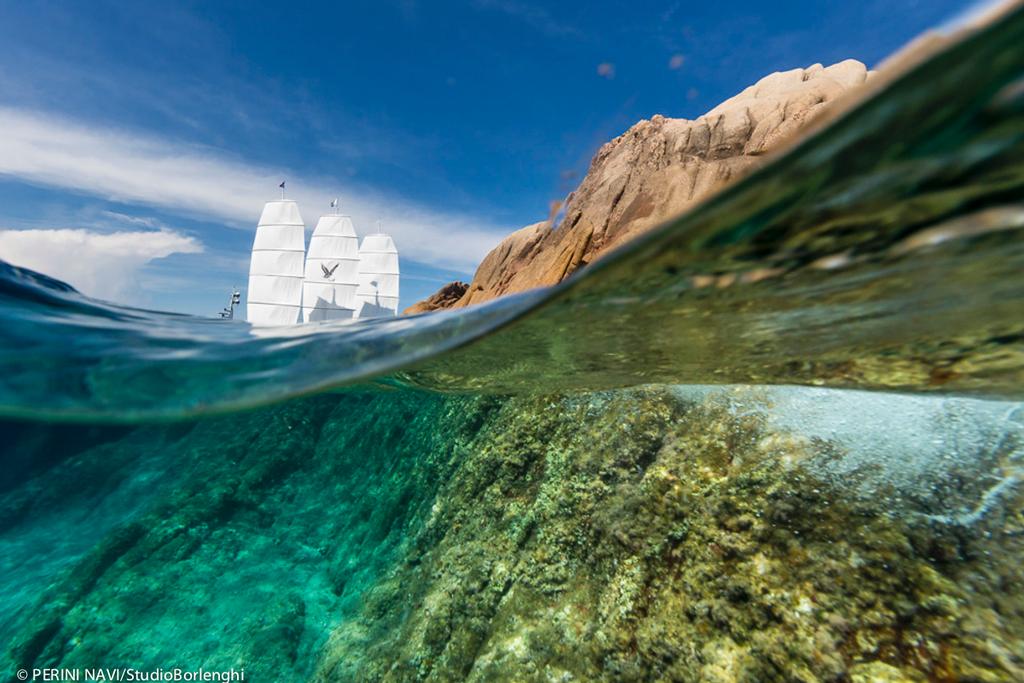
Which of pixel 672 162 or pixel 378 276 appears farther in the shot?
pixel 378 276

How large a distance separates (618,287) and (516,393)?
5.97 meters

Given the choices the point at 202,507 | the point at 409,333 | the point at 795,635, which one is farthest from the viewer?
the point at 202,507

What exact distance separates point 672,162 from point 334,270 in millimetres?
44676

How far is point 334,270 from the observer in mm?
54281

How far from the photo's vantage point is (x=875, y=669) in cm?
400

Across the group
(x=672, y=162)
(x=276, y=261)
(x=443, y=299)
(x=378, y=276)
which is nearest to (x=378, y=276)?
(x=378, y=276)

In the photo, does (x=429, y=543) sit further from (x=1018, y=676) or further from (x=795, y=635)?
(x=1018, y=676)

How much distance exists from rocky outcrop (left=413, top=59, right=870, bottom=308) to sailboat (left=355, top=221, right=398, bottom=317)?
3814 cm

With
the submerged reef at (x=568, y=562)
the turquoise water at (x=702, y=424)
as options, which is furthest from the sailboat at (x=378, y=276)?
the turquoise water at (x=702, y=424)

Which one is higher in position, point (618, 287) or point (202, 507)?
point (618, 287)

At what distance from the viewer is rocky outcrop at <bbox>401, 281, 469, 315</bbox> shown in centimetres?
2892

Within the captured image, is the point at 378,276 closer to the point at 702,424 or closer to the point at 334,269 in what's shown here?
the point at 334,269

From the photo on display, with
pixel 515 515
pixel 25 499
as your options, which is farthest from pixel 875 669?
pixel 25 499

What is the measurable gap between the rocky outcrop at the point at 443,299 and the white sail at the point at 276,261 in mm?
26771
